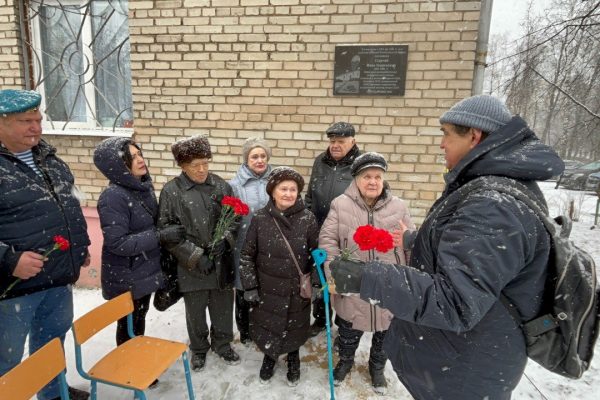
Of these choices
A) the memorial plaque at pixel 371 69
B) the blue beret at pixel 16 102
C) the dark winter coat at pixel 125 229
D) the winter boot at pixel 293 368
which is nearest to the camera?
the blue beret at pixel 16 102

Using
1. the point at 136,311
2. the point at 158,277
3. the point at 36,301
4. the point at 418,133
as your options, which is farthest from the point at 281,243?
the point at 418,133

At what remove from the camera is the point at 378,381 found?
109 inches

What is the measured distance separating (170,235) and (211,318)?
92 centimetres

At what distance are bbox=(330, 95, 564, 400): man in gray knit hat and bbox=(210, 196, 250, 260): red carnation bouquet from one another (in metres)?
1.21

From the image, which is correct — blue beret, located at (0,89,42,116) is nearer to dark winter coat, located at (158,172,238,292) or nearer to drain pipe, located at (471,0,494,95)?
dark winter coat, located at (158,172,238,292)

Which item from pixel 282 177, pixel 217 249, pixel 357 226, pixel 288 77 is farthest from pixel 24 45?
pixel 357 226

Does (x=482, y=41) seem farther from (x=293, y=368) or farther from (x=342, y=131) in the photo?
(x=293, y=368)

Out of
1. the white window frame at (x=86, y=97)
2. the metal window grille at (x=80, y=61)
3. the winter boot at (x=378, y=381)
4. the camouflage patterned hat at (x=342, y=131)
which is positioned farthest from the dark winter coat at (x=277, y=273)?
the metal window grille at (x=80, y=61)

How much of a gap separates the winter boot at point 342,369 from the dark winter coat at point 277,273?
41cm

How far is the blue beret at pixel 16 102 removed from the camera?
1.99 m

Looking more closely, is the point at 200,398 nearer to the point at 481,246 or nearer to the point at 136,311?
the point at 136,311

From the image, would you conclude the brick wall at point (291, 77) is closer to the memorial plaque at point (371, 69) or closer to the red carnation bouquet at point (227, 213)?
the memorial plaque at point (371, 69)

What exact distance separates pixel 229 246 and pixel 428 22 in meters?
2.94

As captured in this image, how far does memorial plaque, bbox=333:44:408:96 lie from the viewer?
11.8 feet
